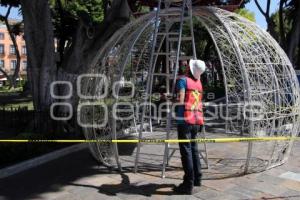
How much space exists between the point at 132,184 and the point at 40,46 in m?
4.56

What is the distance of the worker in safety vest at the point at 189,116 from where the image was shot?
18.8 feet

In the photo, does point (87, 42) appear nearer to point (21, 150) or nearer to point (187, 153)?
point (21, 150)

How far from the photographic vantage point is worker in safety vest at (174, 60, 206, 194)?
5734 millimetres

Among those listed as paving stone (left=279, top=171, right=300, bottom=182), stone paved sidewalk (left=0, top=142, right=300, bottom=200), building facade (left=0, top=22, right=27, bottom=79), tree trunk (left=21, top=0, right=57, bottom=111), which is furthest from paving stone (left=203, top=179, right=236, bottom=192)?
building facade (left=0, top=22, right=27, bottom=79)

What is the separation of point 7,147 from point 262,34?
15.8ft

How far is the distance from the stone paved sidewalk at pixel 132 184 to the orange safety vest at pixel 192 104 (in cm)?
101

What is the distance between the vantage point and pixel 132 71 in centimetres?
945

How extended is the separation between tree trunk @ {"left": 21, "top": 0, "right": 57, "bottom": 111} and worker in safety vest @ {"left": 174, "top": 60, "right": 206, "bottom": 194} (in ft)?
14.9

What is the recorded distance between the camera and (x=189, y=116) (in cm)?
573

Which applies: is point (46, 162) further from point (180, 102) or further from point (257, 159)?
point (257, 159)

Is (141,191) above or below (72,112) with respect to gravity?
below

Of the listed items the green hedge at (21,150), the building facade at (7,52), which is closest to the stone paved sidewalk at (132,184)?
the green hedge at (21,150)

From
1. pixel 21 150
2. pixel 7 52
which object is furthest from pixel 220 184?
pixel 7 52

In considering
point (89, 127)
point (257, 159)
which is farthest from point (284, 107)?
point (89, 127)
